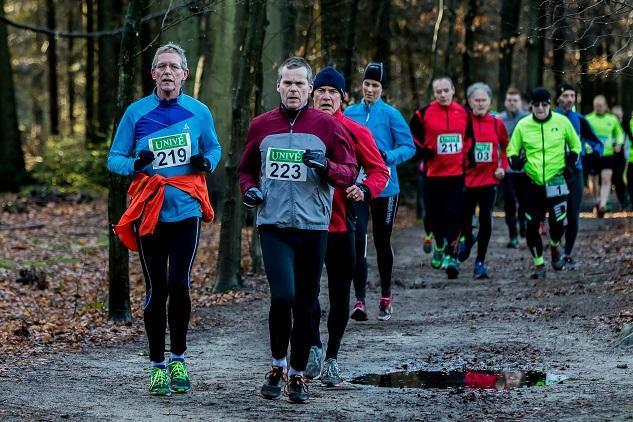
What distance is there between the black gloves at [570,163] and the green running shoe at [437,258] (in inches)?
96.8

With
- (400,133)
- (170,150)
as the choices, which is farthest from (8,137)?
(170,150)

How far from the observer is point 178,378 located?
8.16 meters

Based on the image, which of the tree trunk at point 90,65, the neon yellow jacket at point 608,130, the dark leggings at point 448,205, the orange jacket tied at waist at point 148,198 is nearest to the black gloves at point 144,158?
the orange jacket tied at waist at point 148,198

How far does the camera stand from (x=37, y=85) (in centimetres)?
5388

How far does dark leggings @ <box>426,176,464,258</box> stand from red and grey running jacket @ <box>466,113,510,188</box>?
0.40 metres

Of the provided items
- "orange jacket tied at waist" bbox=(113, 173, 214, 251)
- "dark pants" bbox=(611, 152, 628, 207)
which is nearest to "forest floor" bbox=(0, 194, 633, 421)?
"orange jacket tied at waist" bbox=(113, 173, 214, 251)

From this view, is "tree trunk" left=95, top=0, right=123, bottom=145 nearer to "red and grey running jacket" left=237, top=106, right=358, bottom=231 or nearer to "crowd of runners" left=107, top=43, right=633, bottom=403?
"crowd of runners" left=107, top=43, right=633, bottom=403

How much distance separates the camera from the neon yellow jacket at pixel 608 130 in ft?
81.1

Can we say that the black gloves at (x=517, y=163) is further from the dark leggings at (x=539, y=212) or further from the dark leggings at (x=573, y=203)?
the dark leggings at (x=573, y=203)

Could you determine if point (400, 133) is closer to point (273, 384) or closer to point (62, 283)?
point (273, 384)

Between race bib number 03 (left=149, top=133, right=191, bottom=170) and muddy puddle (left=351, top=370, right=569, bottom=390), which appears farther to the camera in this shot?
muddy puddle (left=351, top=370, right=569, bottom=390)

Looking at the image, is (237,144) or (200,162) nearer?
(200,162)

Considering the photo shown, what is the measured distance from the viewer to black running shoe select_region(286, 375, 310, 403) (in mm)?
7812

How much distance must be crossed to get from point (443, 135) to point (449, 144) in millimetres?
148
